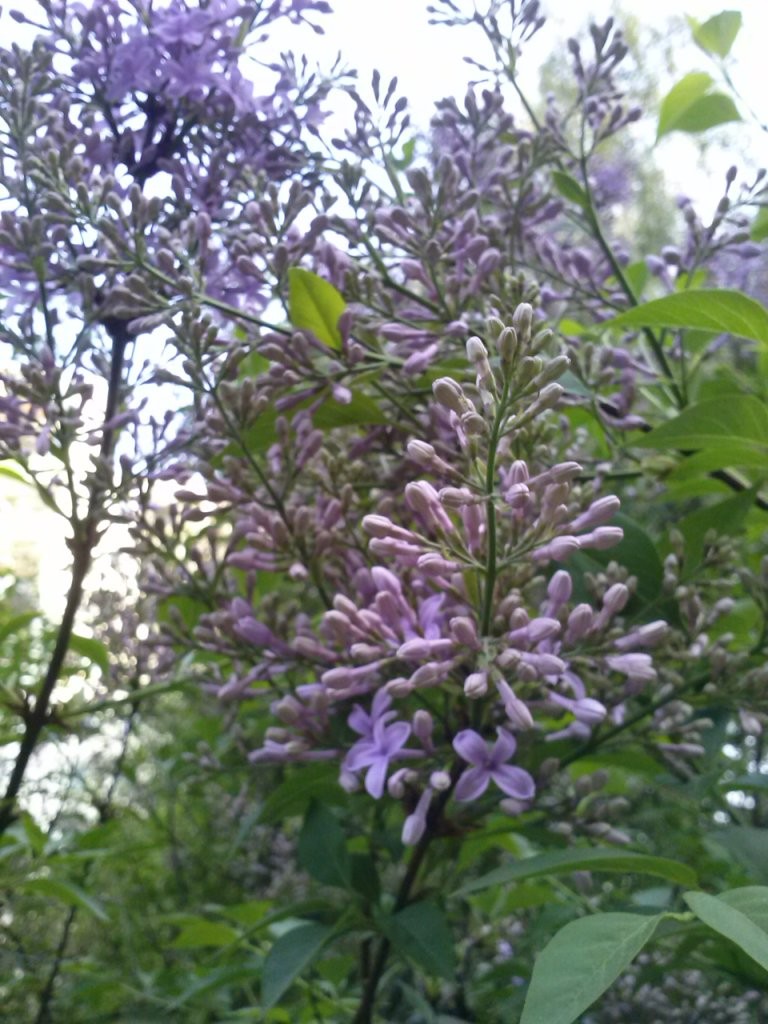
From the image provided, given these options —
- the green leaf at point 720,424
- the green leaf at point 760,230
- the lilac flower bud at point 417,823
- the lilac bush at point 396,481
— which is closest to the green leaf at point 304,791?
the lilac bush at point 396,481

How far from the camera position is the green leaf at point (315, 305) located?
0.83 metres

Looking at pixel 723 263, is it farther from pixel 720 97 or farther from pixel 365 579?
pixel 365 579

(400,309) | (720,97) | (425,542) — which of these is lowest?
(425,542)

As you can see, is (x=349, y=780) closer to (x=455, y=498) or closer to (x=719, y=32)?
(x=455, y=498)

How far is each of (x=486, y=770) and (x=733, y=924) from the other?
8.1 inches

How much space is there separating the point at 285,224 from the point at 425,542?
0.35 meters

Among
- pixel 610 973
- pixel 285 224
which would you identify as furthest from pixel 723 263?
pixel 610 973

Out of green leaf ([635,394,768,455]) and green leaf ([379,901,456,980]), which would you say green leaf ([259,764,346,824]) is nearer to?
green leaf ([379,901,456,980])

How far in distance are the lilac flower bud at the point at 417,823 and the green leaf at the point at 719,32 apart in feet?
2.92

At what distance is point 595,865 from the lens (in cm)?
69

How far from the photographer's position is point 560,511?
0.66 meters

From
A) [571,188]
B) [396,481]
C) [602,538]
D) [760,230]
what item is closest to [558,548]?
[602,538]

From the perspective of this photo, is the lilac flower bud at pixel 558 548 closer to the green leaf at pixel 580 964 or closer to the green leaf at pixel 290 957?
the green leaf at pixel 580 964

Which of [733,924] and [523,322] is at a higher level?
[523,322]
